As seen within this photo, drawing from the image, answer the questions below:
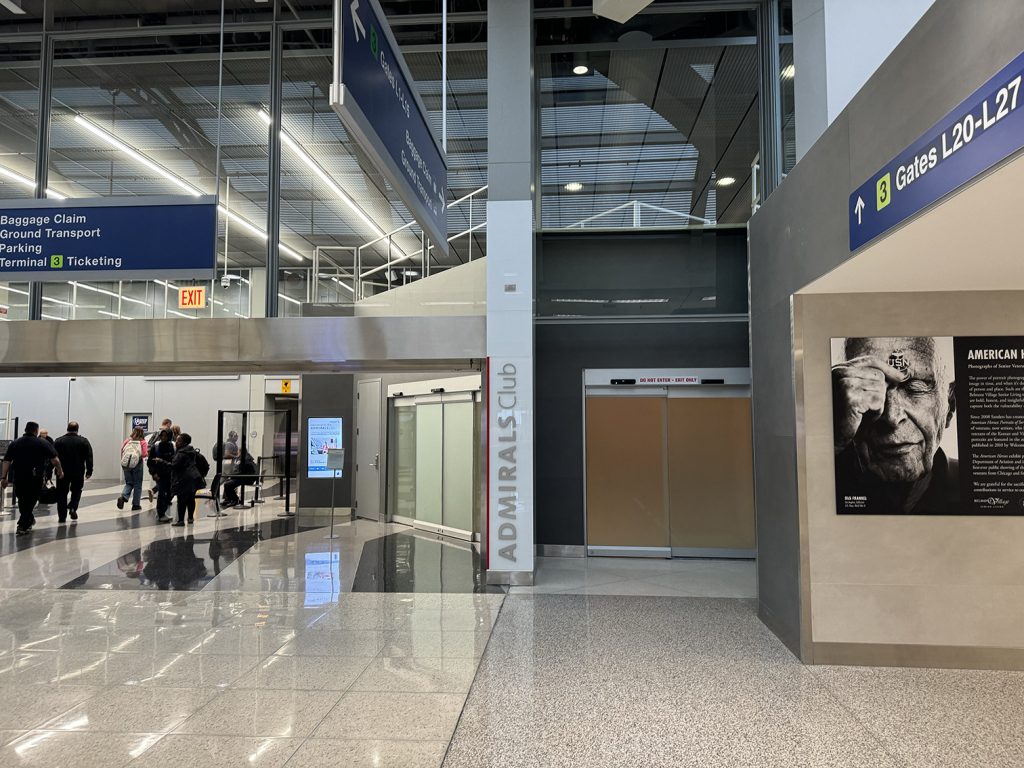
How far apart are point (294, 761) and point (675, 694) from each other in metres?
2.06

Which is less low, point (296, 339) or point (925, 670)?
point (296, 339)

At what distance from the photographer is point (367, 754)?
3.12m

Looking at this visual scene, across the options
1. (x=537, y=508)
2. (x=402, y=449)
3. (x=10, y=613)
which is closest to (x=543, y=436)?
(x=537, y=508)

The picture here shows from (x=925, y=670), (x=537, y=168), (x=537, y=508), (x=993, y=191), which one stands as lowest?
(x=925, y=670)

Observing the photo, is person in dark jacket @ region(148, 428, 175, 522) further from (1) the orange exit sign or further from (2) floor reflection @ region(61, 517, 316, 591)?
(1) the orange exit sign

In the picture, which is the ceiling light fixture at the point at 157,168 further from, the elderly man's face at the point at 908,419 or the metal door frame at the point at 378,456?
the elderly man's face at the point at 908,419

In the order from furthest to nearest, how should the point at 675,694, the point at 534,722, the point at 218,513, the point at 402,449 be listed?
the point at 218,513
the point at 402,449
the point at 675,694
the point at 534,722

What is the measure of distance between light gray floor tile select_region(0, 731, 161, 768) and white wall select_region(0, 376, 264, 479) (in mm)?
15796

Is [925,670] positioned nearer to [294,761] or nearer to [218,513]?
[294,761]

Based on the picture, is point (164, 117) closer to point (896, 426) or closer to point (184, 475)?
point (184, 475)

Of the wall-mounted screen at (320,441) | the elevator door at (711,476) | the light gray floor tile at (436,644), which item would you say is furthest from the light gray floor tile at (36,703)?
the wall-mounted screen at (320,441)

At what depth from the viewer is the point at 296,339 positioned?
7.07 metres

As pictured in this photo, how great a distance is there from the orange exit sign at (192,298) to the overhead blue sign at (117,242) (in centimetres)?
232

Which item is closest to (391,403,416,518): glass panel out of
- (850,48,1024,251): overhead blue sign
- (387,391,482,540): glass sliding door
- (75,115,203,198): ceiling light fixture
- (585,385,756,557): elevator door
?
(387,391,482,540): glass sliding door
